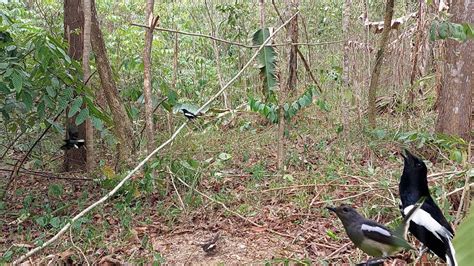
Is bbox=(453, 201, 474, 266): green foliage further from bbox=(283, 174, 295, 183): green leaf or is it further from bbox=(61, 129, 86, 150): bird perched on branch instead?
bbox=(61, 129, 86, 150): bird perched on branch

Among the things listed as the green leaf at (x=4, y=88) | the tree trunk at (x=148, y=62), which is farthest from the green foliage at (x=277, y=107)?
the green leaf at (x=4, y=88)

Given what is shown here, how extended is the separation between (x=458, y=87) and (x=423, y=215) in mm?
2367

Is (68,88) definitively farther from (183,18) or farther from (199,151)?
(183,18)

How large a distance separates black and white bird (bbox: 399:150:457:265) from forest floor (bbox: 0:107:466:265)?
0.37 meters

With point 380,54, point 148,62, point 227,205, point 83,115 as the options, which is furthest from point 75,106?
point 380,54

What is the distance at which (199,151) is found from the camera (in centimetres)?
439

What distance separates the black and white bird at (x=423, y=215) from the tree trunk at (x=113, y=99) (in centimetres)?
258

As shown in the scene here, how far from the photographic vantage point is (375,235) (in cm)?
201

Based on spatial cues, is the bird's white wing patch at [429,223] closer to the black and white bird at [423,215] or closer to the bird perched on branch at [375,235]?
the black and white bird at [423,215]

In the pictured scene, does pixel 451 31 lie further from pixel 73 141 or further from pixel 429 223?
pixel 73 141

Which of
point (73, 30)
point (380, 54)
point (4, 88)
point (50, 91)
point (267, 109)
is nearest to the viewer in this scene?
point (4, 88)

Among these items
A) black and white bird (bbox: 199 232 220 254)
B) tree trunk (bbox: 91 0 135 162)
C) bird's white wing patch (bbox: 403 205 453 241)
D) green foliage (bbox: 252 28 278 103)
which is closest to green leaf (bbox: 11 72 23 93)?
tree trunk (bbox: 91 0 135 162)

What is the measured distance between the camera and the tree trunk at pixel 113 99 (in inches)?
165

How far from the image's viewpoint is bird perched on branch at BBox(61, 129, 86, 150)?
4.17m
